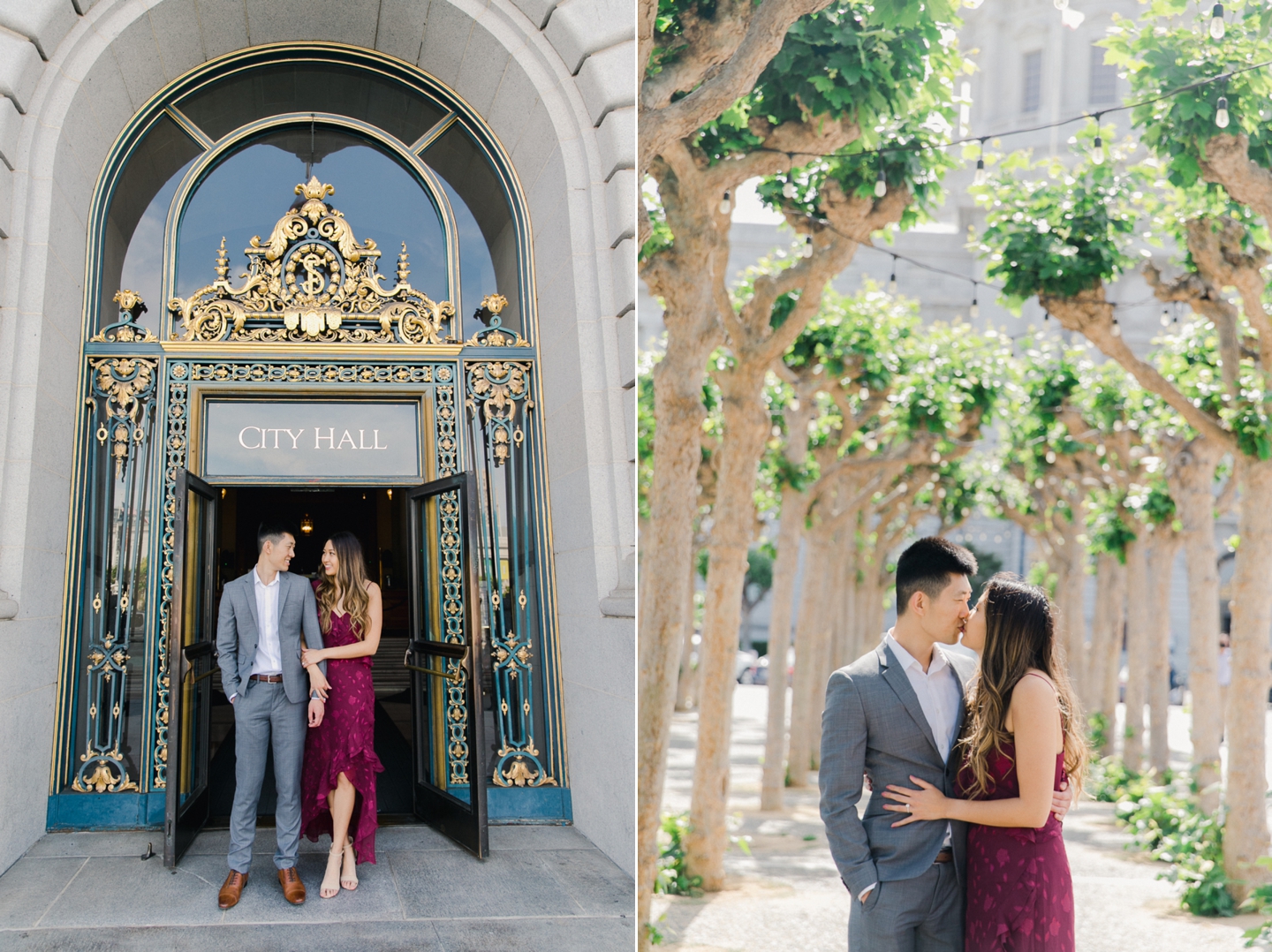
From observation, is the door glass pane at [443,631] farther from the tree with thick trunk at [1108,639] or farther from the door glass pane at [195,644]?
the tree with thick trunk at [1108,639]

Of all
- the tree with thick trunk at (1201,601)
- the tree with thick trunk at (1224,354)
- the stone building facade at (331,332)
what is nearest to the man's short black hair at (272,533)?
the stone building facade at (331,332)

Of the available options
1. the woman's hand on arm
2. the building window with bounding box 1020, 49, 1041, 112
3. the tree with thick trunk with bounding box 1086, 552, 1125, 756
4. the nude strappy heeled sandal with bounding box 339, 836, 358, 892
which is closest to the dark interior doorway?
the nude strappy heeled sandal with bounding box 339, 836, 358, 892

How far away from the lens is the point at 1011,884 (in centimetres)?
451

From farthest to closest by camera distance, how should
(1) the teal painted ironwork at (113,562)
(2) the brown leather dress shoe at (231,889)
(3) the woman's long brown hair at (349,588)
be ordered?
1. (1) the teal painted ironwork at (113,562)
2. (3) the woman's long brown hair at (349,588)
3. (2) the brown leather dress shoe at (231,889)

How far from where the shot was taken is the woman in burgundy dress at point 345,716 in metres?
6.92

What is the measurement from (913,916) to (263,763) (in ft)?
13.0

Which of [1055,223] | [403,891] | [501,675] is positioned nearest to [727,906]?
[501,675]

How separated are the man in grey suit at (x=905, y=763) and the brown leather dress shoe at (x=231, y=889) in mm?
3563

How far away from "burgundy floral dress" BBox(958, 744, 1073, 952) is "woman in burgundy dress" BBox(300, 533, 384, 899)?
12.5 ft

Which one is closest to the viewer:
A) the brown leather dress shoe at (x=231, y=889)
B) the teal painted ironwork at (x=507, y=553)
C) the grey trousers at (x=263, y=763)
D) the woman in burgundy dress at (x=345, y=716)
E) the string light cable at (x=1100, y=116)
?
the brown leather dress shoe at (x=231, y=889)

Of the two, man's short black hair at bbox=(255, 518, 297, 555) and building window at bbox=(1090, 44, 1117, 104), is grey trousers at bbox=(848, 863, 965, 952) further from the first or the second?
building window at bbox=(1090, 44, 1117, 104)

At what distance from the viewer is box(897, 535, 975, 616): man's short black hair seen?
4.66 metres

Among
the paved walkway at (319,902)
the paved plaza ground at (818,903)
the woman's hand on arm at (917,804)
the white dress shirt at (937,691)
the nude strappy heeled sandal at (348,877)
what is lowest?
the paved plaza ground at (818,903)

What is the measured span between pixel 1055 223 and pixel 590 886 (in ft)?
27.6
